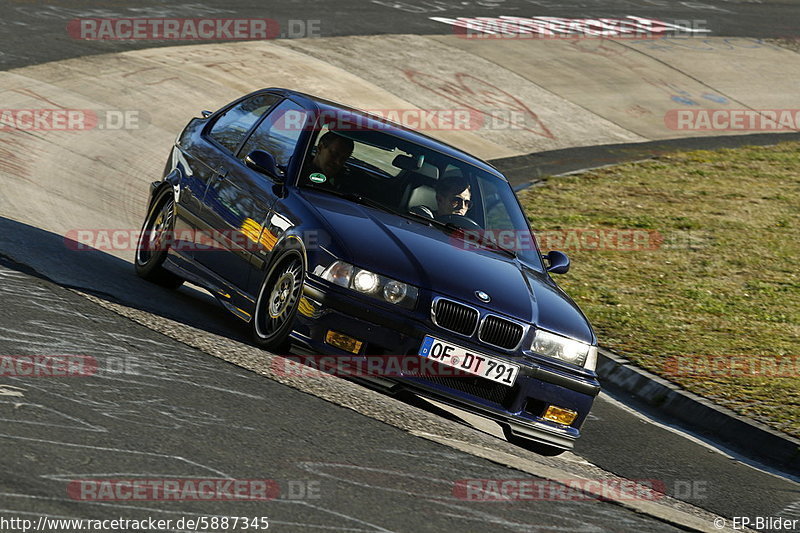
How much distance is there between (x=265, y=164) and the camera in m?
8.19

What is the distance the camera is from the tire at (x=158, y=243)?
30.6 feet

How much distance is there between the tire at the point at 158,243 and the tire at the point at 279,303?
181 centimetres

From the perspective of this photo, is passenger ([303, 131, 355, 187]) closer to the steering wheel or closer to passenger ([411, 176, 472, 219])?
passenger ([411, 176, 472, 219])

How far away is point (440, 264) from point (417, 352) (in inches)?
24.6

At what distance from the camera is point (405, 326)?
22.9 ft

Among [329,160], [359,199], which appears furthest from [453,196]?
[329,160]

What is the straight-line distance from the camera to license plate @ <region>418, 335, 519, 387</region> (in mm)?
6984

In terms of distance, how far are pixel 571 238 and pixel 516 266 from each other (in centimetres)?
673

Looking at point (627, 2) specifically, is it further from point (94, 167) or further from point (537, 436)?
point (537, 436)

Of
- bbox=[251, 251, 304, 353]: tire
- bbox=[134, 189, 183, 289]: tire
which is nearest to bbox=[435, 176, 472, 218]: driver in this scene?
bbox=[251, 251, 304, 353]: tire

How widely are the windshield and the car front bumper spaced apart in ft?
3.76

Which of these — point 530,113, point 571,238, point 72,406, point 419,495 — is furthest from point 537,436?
point 530,113

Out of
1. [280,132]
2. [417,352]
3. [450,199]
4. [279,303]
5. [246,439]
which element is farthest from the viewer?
[280,132]

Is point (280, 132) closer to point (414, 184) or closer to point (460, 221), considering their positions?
point (414, 184)
